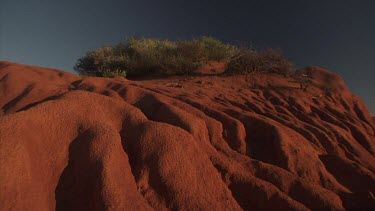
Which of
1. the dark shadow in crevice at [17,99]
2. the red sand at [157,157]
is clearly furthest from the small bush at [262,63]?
the dark shadow in crevice at [17,99]

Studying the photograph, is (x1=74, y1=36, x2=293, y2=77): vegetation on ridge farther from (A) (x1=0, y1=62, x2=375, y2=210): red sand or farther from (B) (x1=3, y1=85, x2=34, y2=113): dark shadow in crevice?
(B) (x1=3, y1=85, x2=34, y2=113): dark shadow in crevice

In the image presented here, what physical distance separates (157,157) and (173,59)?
6.46 m

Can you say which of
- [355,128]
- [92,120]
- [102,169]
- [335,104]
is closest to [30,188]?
[102,169]

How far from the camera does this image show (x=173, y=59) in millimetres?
8930

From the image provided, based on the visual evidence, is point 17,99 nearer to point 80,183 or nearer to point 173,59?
point 80,183

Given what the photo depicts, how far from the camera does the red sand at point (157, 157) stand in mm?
2371

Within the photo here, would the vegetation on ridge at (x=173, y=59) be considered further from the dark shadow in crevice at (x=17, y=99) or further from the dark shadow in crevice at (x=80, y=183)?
the dark shadow in crevice at (x=80, y=183)

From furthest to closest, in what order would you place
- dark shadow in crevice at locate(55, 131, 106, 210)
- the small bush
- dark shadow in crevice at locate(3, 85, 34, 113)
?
the small bush
dark shadow in crevice at locate(3, 85, 34, 113)
dark shadow in crevice at locate(55, 131, 106, 210)

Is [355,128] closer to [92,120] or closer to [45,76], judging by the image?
[92,120]

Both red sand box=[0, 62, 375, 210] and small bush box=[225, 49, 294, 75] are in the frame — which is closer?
red sand box=[0, 62, 375, 210]

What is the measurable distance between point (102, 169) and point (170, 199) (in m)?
0.57

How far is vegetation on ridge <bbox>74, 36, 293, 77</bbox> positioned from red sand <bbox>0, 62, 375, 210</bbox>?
3.72m

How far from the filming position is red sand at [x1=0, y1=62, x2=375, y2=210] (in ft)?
7.78

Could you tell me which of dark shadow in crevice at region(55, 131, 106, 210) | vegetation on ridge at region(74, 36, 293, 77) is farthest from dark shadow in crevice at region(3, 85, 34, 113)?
vegetation on ridge at region(74, 36, 293, 77)
